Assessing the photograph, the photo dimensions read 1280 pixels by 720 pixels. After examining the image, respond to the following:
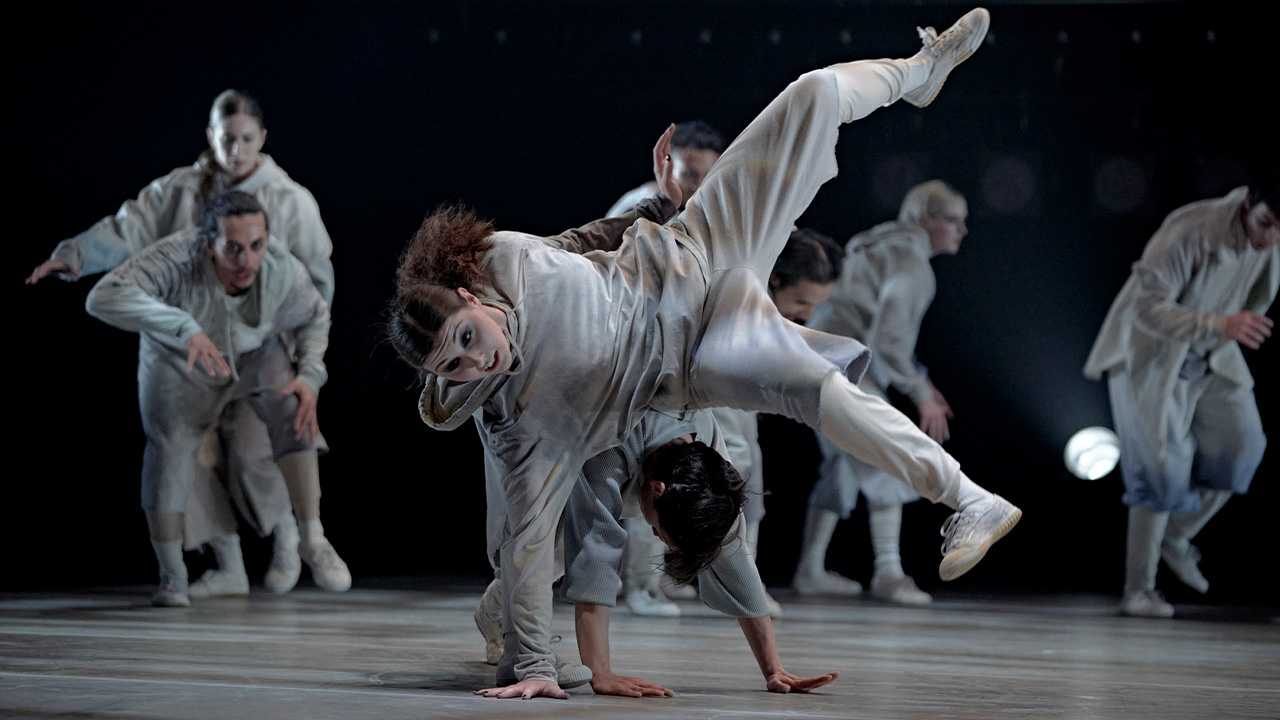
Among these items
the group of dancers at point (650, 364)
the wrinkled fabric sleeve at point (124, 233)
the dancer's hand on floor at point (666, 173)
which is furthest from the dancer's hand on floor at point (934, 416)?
the wrinkled fabric sleeve at point (124, 233)

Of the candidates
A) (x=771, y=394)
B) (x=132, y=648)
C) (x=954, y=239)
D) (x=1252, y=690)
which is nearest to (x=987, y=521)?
(x=771, y=394)

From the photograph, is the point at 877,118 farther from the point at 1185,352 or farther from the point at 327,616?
the point at 327,616

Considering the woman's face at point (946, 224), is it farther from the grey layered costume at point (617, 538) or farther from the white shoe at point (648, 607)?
the grey layered costume at point (617, 538)

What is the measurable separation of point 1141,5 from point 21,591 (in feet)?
15.3

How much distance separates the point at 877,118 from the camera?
5270 millimetres

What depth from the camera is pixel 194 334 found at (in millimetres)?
3799

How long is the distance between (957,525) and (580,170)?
3.50 meters

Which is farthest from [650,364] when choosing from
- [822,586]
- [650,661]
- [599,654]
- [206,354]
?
[822,586]

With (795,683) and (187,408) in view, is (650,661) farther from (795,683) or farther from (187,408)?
(187,408)

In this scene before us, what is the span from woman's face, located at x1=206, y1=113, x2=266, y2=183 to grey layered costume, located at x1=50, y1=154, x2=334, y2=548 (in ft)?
0.14

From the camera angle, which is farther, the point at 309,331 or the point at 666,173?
the point at 309,331

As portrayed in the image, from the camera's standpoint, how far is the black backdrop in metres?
5.02

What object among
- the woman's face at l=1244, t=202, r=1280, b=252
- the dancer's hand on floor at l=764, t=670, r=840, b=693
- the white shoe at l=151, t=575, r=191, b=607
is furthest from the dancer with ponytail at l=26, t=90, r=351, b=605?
the woman's face at l=1244, t=202, r=1280, b=252

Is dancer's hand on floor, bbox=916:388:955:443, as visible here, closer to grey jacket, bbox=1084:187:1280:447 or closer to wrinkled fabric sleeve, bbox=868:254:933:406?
wrinkled fabric sleeve, bbox=868:254:933:406
